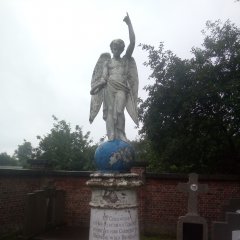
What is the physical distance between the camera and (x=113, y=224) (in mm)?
4238

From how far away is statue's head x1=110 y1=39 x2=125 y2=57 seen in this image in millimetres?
4949

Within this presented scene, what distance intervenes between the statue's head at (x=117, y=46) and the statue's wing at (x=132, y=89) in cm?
18

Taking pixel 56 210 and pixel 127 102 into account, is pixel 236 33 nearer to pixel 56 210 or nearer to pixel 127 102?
pixel 56 210

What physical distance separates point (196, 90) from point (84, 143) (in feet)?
47.8

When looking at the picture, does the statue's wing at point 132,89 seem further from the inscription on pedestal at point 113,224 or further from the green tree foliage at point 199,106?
the green tree foliage at point 199,106

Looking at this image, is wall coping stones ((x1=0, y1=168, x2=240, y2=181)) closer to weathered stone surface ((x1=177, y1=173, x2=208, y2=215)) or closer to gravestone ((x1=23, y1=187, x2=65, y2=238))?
gravestone ((x1=23, y1=187, x2=65, y2=238))

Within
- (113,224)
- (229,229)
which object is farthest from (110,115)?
(229,229)

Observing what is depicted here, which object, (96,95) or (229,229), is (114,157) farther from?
(229,229)

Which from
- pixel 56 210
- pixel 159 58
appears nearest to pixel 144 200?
pixel 56 210

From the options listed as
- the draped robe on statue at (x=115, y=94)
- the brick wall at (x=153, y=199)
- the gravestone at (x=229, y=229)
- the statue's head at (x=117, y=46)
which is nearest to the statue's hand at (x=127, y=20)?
the statue's head at (x=117, y=46)

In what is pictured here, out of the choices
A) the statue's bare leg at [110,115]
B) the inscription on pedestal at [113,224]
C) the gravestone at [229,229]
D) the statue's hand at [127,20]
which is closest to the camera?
the inscription on pedestal at [113,224]

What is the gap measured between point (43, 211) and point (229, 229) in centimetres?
673

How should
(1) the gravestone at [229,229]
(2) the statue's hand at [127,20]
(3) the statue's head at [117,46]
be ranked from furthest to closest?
1. (1) the gravestone at [229,229]
2. (3) the statue's head at [117,46]
3. (2) the statue's hand at [127,20]

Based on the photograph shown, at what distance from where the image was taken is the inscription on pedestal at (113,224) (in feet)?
13.9
